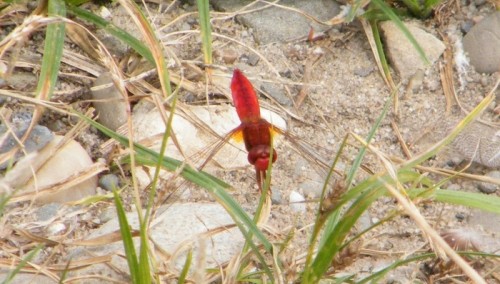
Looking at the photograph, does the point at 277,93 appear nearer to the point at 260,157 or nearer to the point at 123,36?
the point at 123,36

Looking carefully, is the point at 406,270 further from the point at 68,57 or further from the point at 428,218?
the point at 68,57

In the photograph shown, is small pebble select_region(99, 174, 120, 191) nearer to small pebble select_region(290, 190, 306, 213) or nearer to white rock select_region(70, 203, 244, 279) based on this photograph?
white rock select_region(70, 203, 244, 279)

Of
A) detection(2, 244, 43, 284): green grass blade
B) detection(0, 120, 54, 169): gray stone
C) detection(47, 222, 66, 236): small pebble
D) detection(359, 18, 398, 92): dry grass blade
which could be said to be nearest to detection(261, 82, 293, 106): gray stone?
detection(359, 18, 398, 92): dry grass blade

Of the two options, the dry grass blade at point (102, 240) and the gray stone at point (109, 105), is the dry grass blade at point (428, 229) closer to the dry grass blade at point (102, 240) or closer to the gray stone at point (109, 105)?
the dry grass blade at point (102, 240)

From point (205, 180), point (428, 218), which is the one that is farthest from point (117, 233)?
point (428, 218)

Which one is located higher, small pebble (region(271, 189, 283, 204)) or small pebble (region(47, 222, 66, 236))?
small pebble (region(271, 189, 283, 204))

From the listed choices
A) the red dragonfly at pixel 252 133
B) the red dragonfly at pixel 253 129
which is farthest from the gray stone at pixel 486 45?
the red dragonfly at pixel 253 129

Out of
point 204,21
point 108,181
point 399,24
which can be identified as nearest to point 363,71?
point 399,24
